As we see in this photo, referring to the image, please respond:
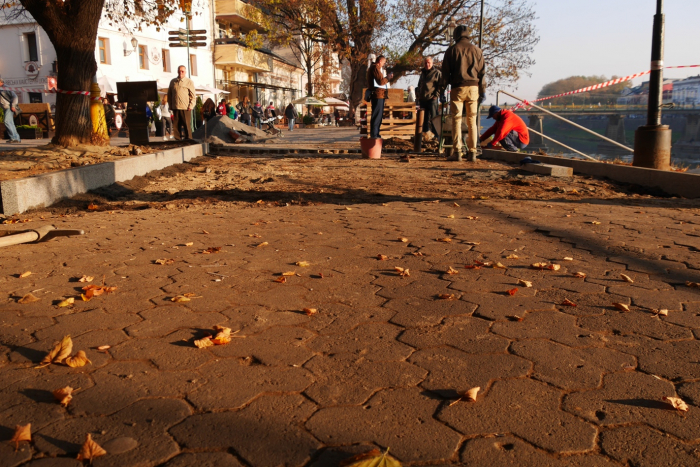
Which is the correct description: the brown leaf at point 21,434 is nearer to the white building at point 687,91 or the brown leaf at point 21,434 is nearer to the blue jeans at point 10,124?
the blue jeans at point 10,124

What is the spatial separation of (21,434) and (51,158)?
8207mm

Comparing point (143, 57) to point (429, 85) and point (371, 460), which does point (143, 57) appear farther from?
point (371, 460)

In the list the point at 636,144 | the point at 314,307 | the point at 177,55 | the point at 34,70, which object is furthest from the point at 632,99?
the point at 314,307

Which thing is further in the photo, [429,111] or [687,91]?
[687,91]

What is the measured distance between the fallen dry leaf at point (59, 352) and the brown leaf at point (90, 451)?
29.1 inches

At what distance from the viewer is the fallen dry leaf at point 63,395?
6.75 feet

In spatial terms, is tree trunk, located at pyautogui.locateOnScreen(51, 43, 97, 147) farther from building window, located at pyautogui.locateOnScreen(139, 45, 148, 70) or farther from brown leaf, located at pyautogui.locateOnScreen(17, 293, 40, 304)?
building window, located at pyautogui.locateOnScreen(139, 45, 148, 70)

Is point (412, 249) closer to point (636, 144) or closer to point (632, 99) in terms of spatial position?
point (636, 144)

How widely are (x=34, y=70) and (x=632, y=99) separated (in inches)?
4659

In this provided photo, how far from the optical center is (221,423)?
6.37 ft

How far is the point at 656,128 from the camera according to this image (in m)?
9.00

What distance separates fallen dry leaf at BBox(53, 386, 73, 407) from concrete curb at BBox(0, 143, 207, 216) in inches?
171

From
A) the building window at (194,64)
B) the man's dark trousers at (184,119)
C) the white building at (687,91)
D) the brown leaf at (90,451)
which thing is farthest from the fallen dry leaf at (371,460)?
the white building at (687,91)

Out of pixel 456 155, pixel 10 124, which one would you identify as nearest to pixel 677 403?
pixel 456 155
